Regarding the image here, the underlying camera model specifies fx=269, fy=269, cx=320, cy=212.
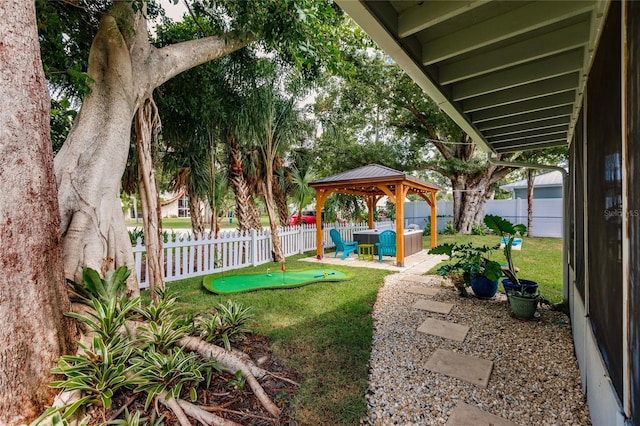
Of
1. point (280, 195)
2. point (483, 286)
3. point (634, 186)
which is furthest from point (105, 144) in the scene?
point (280, 195)

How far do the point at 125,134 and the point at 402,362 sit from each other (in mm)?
4543

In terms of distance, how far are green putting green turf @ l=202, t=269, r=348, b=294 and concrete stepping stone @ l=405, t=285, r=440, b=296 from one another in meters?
1.52

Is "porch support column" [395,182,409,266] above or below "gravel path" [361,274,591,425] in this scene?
above

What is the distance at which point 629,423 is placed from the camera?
3.70 ft

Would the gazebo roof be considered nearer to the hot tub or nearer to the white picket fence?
the hot tub

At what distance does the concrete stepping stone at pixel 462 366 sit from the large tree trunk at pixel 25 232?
3.40m

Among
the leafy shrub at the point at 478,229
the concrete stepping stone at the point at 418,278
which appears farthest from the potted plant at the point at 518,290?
the leafy shrub at the point at 478,229

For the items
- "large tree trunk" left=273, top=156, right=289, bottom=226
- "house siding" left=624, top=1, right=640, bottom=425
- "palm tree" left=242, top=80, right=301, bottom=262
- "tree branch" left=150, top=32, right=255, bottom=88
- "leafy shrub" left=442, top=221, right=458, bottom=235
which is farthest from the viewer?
"leafy shrub" left=442, top=221, right=458, bottom=235

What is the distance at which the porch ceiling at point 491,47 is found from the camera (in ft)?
6.13

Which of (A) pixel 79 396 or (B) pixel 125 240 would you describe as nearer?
(A) pixel 79 396

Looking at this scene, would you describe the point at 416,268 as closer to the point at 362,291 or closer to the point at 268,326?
the point at 362,291

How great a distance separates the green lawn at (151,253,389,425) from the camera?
2.31 m

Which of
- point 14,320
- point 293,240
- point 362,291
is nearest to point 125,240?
point 14,320

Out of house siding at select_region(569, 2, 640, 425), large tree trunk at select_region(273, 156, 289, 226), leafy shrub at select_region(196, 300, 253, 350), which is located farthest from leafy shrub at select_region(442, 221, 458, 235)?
leafy shrub at select_region(196, 300, 253, 350)
